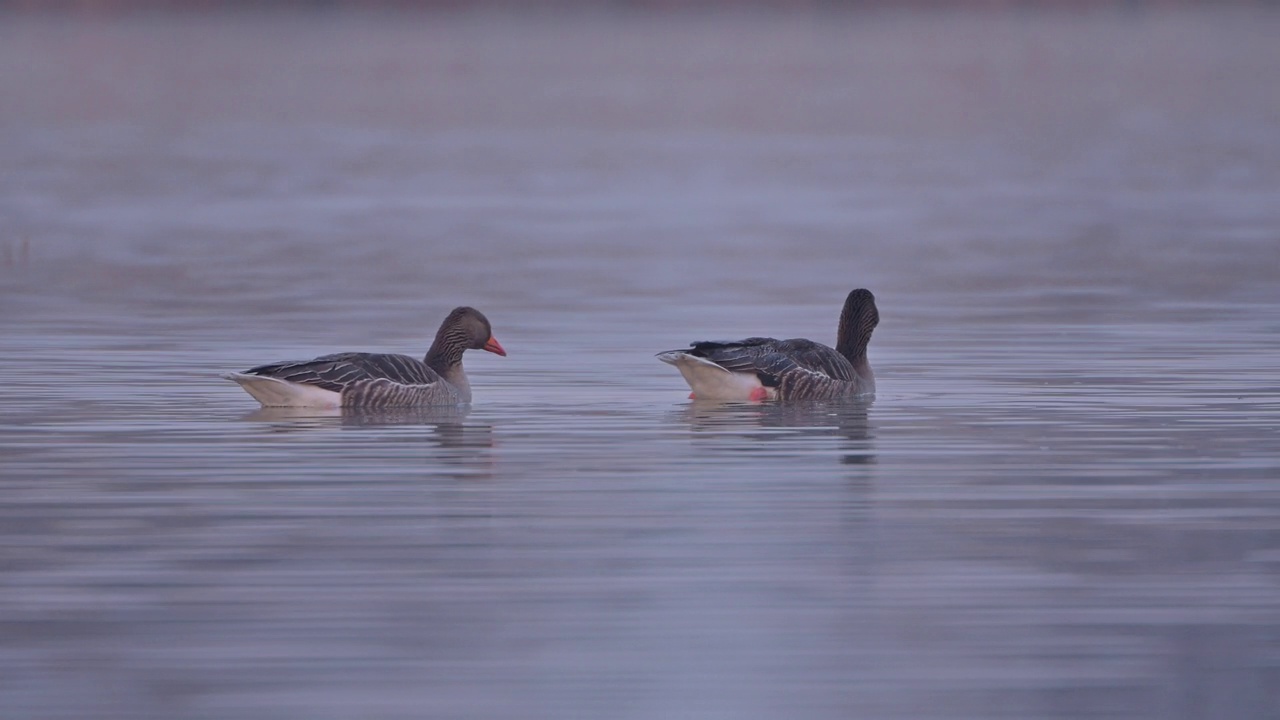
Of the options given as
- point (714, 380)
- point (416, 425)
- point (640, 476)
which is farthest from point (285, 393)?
point (640, 476)

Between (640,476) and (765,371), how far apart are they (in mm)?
3936

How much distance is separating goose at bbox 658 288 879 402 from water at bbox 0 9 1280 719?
0.36m

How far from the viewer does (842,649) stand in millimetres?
10477

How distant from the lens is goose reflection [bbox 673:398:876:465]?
1607 cm

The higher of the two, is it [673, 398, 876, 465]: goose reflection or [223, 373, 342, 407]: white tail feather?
[223, 373, 342, 407]: white tail feather

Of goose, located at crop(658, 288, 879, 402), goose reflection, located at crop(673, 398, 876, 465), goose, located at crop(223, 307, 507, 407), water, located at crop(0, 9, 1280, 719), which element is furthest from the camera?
goose, located at crop(658, 288, 879, 402)

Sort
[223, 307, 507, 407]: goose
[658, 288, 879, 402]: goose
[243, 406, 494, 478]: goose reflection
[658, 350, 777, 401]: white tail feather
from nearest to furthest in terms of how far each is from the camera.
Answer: [243, 406, 494, 478]: goose reflection
[223, 307, 507, 407]: goose
[658, 350, 777, 401]: white tail feather
[658, 288, 879, 402]: goose

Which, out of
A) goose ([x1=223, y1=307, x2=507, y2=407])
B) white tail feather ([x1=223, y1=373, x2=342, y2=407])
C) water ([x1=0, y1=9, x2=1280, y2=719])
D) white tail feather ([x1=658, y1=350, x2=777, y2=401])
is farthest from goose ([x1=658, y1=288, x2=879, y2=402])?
white tail feather ([x1=223, y1=373, x2=342, y2=407])

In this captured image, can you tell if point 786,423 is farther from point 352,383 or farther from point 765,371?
point 352,383

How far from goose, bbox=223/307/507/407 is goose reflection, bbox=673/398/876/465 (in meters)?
1.64

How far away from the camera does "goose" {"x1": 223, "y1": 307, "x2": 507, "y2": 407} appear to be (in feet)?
56.9

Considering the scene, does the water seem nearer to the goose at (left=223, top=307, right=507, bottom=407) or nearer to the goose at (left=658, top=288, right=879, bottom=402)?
the goose at (left=223, top=307, right=507, bottom=407)

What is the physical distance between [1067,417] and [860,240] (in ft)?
72.3

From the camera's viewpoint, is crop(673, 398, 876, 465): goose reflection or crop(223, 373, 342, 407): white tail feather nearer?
crop(673, 398, 876, 465): goose reflection
